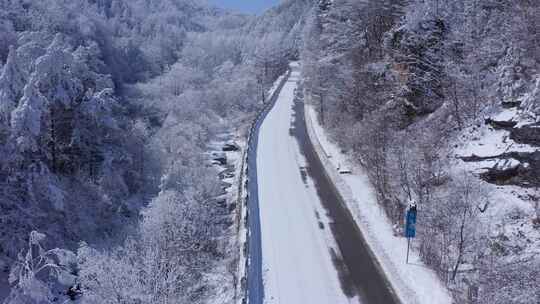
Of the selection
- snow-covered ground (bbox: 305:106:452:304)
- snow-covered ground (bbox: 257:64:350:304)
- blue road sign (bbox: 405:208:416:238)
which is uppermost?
blue road sign (bbox: 405:208:416:238)

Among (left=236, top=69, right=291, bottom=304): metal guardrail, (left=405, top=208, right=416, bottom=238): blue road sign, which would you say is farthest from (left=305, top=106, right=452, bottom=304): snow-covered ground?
(left=236, top=69, right=291, bottom=304): metal guardrail

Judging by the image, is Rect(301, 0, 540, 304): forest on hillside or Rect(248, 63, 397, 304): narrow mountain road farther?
Rect(248, 63, 397, 304): narrow mountain road

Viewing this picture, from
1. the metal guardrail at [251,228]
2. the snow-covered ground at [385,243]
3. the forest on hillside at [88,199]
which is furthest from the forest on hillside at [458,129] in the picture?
the forest on hillside at [88,199]

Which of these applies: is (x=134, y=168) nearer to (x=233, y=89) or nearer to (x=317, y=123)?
(x=317, y=123)

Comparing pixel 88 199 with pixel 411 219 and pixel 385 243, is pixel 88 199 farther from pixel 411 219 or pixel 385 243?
pixel 411 219

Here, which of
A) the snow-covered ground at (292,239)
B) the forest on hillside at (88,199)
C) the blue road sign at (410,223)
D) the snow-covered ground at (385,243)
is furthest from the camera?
the forest on hillside at (88,199)

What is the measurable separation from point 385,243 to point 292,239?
13.2 ft

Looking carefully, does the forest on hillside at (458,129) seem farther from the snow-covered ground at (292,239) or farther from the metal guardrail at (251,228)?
the metal guardrail at (251,228)

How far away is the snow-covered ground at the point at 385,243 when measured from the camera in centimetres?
1327

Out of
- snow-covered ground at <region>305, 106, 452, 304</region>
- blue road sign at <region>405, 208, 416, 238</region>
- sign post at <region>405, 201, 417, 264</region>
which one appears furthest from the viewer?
blue road sign at <region>405, 208, 416, 238</region>

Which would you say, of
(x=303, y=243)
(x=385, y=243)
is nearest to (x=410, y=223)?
(x=385, y=243)

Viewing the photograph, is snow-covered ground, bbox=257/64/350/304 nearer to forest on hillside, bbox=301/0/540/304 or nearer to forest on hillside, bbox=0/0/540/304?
forest on hillside, bbox=0/0/540/304

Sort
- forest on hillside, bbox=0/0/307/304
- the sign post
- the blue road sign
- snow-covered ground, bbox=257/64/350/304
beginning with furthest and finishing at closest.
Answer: forest on hillside, bbox=0/0/307/304
snow-covered ground, bbox=257/64/350/304
the blue road sign
the sign post

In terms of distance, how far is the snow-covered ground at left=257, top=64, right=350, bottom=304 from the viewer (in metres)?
14.4
